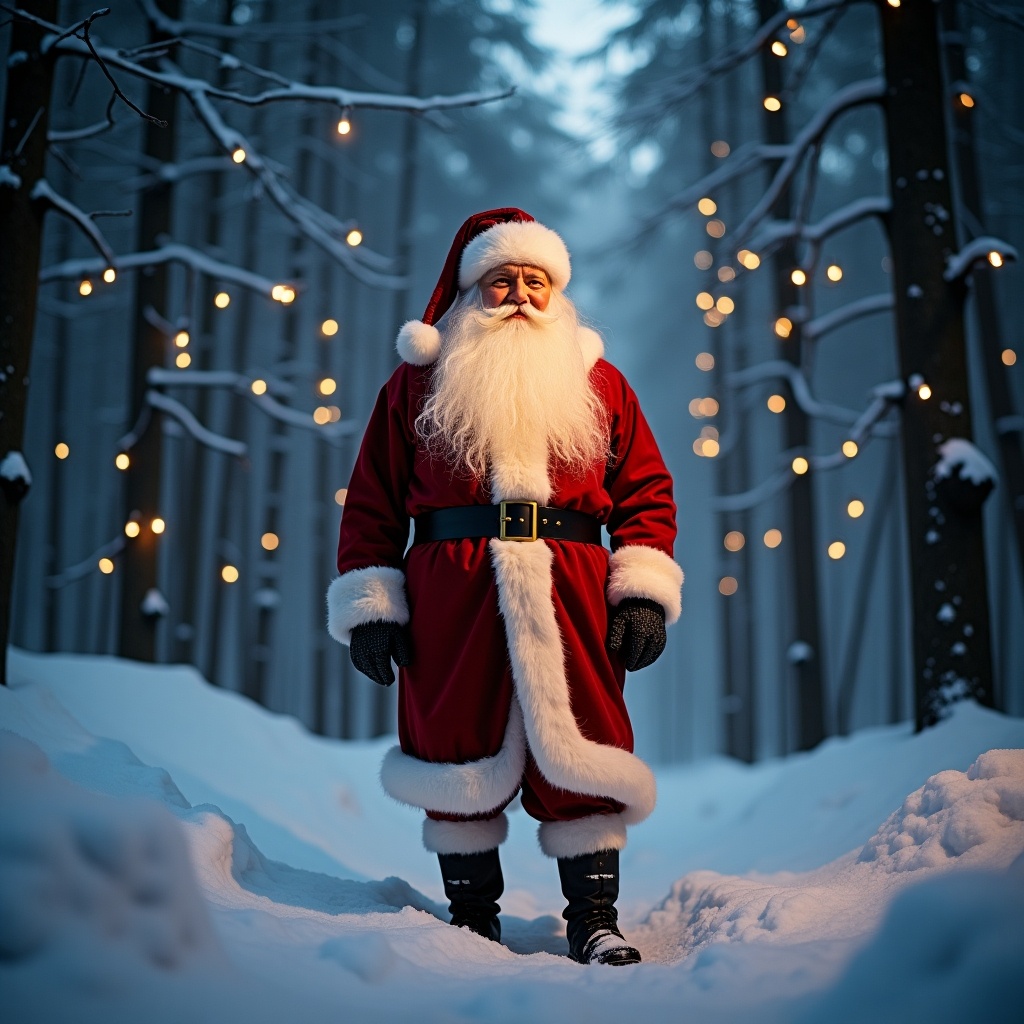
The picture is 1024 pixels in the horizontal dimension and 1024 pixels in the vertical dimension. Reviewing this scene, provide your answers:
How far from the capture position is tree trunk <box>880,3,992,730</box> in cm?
433

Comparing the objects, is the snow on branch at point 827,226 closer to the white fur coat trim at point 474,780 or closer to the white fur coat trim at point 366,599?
the white fur coat trim at point 366,599

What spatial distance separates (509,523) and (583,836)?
957 millimetres

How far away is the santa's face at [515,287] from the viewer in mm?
3160

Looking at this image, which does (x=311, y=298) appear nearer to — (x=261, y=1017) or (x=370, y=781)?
(x=370, y=781)

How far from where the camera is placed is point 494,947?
8.29ft

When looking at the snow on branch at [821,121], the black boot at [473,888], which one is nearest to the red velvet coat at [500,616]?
the black boot at [473,888]

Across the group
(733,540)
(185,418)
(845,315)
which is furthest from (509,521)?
(733,540)

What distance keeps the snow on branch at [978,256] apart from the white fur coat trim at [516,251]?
2.11 metres

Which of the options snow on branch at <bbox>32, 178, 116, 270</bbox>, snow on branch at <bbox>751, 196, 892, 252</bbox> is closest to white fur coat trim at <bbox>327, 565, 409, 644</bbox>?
snow on branch at <bbox>32, 178, 116, 270</bbox>

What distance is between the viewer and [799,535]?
26.5ft

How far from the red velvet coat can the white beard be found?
0.03m

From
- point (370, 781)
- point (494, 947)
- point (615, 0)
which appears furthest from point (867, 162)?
point (494, 947)

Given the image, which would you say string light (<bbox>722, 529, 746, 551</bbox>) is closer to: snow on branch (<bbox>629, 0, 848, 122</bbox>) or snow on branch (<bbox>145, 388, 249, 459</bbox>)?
snow on branch (<bbox>629, 0, 848, 122</bbox>)

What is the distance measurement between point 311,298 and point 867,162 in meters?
9.27
